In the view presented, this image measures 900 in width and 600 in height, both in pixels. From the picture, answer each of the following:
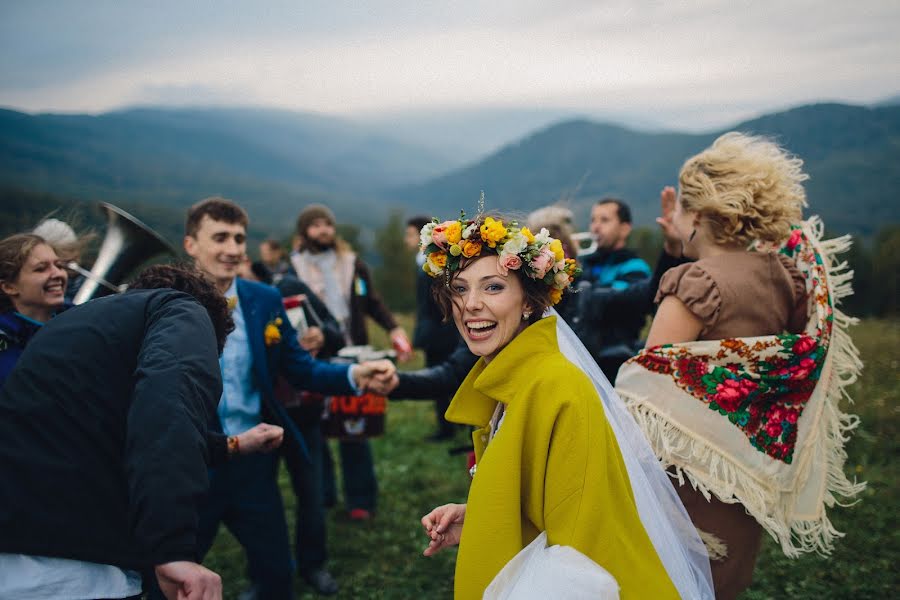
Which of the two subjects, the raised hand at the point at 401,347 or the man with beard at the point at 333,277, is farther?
the man with beard at the point at 333,277

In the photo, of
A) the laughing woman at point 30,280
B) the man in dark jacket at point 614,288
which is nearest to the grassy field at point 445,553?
the man in dark jacket at point 614,288

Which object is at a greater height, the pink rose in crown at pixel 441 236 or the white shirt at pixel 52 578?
the pink rose in crown at pixel 441 236

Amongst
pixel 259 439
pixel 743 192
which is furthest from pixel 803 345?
pixel 259 439

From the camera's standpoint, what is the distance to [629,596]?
71.9 inches

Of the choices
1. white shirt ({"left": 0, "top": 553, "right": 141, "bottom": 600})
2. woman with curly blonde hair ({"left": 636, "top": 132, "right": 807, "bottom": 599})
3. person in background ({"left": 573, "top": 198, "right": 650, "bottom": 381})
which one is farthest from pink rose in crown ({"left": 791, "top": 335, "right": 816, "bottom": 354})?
white shirt ({"left": 0, "top": 553, "right": 141, "bottom": 600})

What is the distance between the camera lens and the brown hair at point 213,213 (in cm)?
405

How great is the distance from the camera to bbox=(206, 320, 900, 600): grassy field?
447 cm

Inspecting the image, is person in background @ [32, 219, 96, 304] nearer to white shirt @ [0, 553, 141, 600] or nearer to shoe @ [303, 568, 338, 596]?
white shirt @ [0, 553, 141, 600]

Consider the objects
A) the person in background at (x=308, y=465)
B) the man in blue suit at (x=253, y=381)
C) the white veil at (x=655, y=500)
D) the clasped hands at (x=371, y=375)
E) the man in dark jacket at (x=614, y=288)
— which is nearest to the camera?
the white veil at (x=655, y=500)

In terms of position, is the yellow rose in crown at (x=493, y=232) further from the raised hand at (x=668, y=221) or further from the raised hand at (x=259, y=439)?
the raised hand at (x=668, y=221)

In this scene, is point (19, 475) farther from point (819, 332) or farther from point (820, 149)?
point (820, 149)

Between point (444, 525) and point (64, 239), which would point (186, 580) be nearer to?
point (444, 525)

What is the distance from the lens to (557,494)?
6.06 feet

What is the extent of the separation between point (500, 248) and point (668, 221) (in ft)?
5.75
